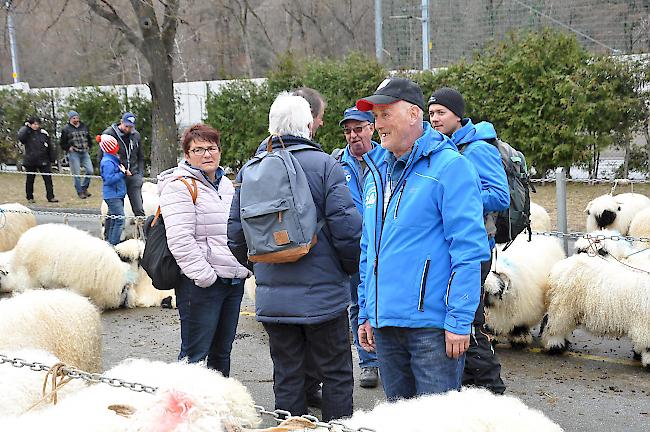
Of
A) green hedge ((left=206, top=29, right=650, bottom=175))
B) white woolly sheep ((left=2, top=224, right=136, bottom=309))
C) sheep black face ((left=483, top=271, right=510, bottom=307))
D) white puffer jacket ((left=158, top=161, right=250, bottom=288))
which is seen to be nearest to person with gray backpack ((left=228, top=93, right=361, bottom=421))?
white puffer jacket ((left=158, top=161, right=250, bottom=288))

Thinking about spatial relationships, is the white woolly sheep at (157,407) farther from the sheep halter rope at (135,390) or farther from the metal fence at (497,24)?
the metal fence at (497,24)

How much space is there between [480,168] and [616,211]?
17.8 ft

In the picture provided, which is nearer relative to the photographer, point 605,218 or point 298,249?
point 298,249

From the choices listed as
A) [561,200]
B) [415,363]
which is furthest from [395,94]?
[561,200]

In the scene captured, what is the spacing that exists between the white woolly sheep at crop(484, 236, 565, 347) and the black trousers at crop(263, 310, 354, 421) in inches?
100

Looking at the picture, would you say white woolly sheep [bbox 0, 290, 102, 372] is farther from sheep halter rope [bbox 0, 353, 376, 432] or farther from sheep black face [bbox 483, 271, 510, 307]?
sheep black face [bbox 483, 271, 510, 307]

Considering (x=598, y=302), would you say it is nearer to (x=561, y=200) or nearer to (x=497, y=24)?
(x=561, y=200)

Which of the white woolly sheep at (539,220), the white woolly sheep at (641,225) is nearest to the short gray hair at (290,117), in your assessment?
the white woolly sheep at (539,220)

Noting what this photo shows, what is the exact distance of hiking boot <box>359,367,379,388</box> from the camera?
5.49 metres

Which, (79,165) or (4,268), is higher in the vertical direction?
(79,165)

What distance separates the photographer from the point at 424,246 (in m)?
3.20

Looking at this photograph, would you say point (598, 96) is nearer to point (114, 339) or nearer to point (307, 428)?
point (114, 339)

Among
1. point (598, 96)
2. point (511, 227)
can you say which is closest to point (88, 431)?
point (511, 227)

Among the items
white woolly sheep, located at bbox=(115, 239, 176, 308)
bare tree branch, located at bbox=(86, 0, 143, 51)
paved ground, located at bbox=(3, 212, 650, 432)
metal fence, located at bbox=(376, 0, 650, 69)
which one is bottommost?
paved ground, located at bbox=(3, 212, 650, 432)
